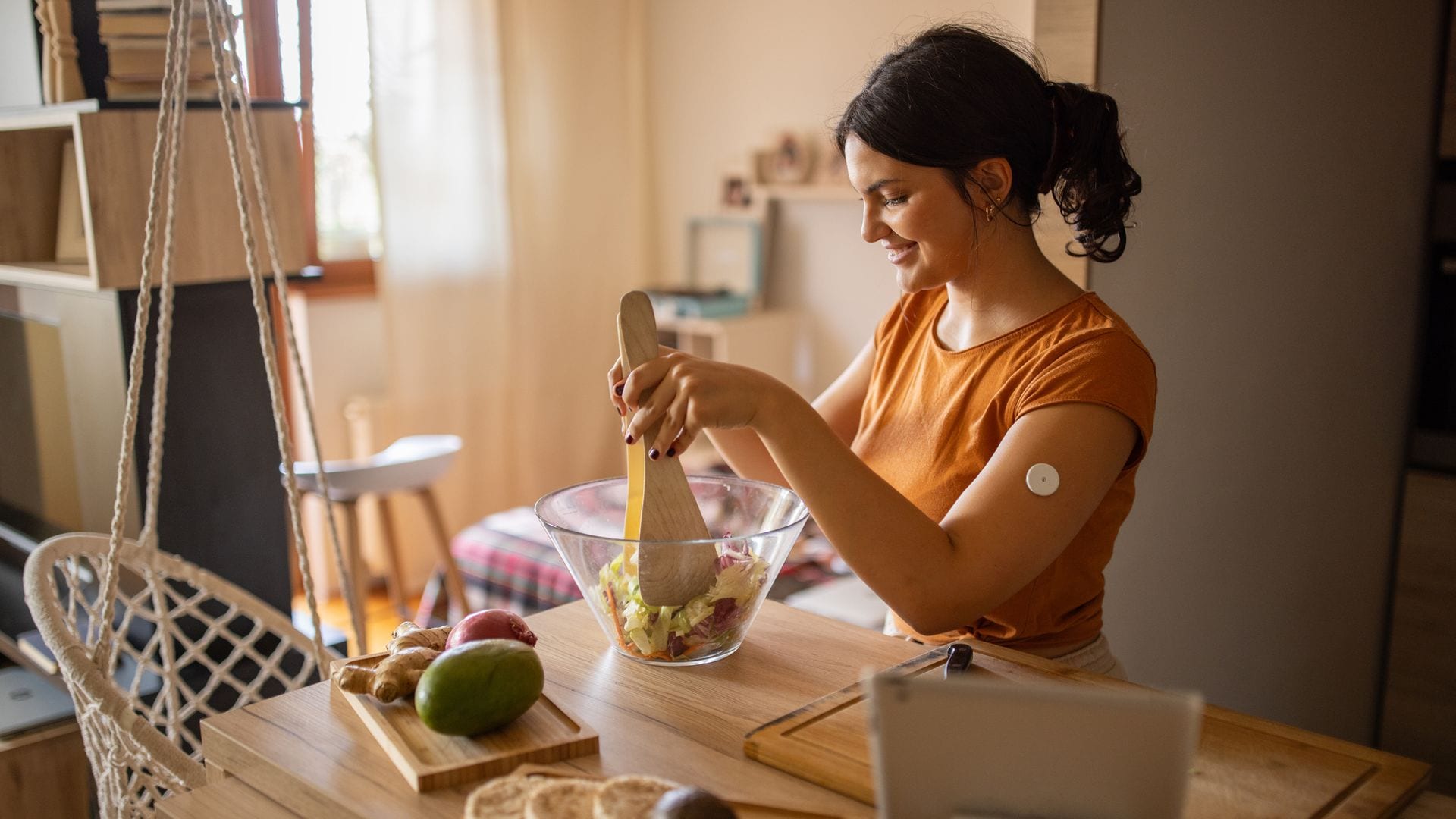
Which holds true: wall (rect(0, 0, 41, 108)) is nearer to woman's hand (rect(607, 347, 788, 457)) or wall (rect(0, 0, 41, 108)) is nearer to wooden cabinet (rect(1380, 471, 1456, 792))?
woman's hand (rect(607, 347, 788, 457))

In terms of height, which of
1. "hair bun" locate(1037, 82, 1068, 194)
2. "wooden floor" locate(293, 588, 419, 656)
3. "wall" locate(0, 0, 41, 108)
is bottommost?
"wooden floor" locate(293, 588, 419, 656)

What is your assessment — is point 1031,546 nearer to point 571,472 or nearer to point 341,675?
point 341,675

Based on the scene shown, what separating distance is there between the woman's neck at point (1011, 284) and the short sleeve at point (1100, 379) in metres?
0.11

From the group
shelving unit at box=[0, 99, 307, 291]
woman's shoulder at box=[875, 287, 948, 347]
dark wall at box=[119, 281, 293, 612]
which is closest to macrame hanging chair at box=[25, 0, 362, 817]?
shelving unit at box=[0, 99, 307, 291]

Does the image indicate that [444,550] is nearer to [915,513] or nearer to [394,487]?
[394,487]

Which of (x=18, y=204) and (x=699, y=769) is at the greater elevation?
(x=18, y=204)

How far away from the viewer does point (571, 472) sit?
450 centimetres

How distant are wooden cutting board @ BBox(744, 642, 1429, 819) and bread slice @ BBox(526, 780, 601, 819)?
16 centimetres

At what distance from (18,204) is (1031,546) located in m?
2.06

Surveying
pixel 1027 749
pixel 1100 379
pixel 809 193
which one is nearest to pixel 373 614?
pixel 809 193

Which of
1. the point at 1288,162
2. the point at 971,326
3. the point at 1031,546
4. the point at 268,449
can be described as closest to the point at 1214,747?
the point at 1031,546

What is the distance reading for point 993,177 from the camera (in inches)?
52.7

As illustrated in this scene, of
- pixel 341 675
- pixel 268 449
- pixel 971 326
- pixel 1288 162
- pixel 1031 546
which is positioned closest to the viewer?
pixel 341 675

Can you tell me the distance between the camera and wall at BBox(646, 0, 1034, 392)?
3.81m
